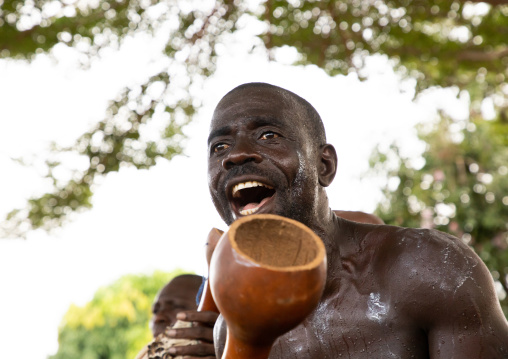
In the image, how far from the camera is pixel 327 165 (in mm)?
2742

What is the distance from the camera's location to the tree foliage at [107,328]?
67.2ft

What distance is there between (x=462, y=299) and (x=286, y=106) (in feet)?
3.07

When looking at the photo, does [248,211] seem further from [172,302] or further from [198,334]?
[172,302]

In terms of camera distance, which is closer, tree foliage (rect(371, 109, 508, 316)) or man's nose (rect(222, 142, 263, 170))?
man's nose (rect(222, 142, 263, 170))

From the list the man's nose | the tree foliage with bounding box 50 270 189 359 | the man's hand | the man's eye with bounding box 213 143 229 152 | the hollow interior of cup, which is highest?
the man's eye with bounding box 213 143 229 152

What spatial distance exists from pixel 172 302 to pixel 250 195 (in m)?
2.65

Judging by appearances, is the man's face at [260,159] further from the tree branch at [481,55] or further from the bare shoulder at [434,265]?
the tree branch at [481,55]

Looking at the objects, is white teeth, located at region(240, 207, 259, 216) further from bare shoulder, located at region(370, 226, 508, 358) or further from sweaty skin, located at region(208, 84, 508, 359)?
bare shoulder, located at region(370, 226, 508, 358)

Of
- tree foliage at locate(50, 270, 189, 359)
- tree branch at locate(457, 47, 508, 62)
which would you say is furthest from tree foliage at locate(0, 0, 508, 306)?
tree foliage at locate(50, 270, 189, 359)

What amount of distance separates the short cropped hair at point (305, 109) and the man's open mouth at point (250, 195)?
0.33 metres

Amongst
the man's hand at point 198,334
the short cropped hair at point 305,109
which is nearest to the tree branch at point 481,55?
the short cropped hair at point 305,109

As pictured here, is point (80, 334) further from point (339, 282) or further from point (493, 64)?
point (339, 282)

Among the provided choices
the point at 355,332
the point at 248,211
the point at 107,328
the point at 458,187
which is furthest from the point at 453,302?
the point at 107,328

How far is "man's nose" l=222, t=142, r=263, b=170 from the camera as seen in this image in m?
2.42
